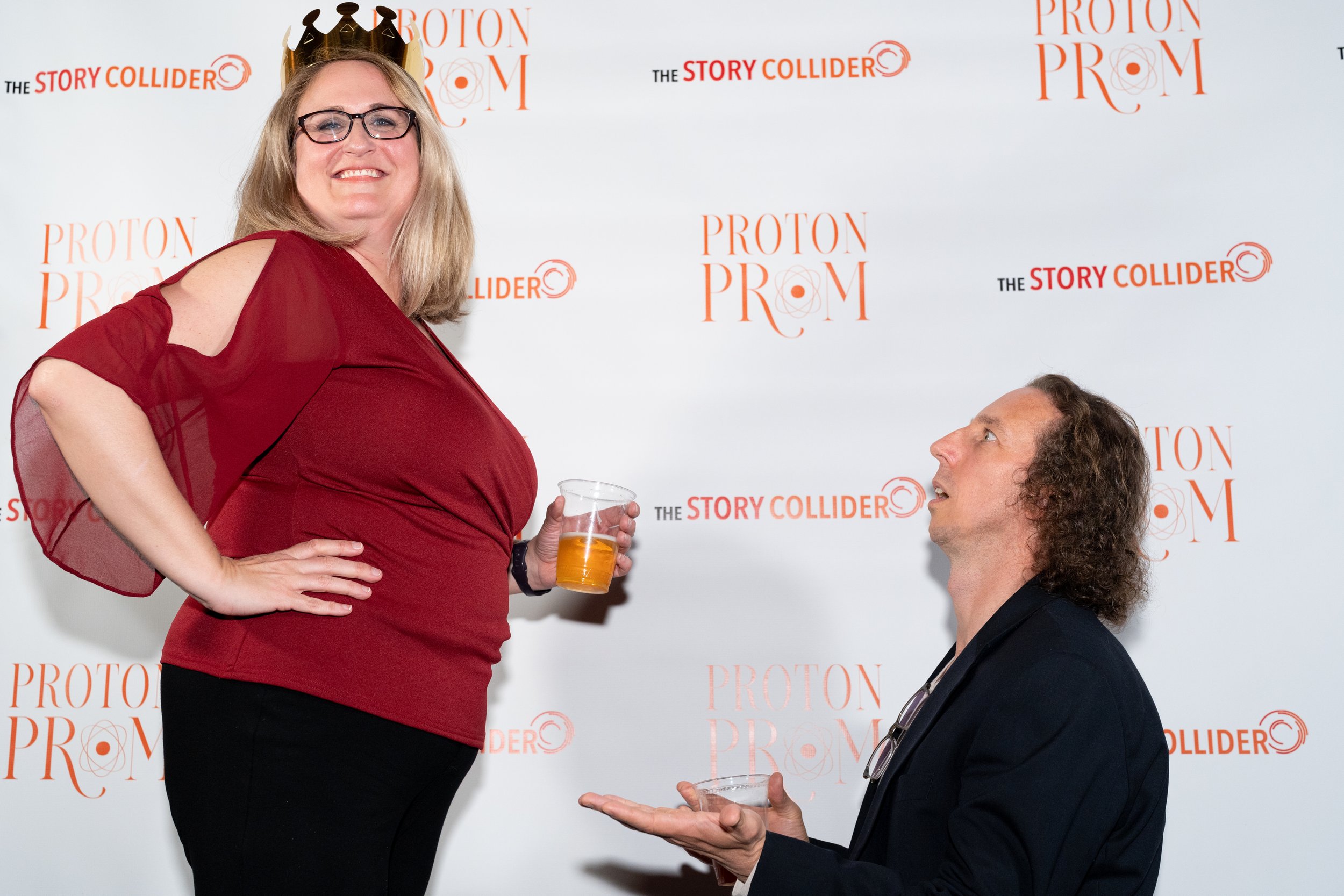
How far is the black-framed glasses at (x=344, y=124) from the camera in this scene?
149 centimetres

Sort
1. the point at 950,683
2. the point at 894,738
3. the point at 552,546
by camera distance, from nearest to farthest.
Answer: the point at 950,683 < the point at 894,738 < the point at 552,546

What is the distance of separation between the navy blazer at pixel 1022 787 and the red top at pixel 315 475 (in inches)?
18.5

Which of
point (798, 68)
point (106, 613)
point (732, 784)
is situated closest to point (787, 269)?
point (798, 68)

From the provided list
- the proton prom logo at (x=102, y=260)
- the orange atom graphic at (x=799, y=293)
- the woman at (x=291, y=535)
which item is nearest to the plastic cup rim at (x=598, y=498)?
the woman at (x=291, y=535)

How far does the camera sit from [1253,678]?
2191mm

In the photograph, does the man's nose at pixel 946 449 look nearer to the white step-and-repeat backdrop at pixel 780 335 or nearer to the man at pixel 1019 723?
the man at pixel 1019 723

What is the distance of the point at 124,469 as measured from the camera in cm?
114

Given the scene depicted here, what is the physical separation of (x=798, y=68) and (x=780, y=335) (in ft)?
2.07

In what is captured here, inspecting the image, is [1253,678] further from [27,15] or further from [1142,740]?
[27,15]

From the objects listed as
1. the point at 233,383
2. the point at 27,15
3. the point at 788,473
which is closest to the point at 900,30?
the point at 788,473

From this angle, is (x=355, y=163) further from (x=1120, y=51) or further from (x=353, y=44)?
(x=1120, y=51)

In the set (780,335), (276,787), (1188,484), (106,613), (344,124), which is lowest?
(276,787)

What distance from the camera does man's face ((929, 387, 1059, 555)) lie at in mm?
1583

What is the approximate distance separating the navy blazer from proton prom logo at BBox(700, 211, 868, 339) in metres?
1.03
